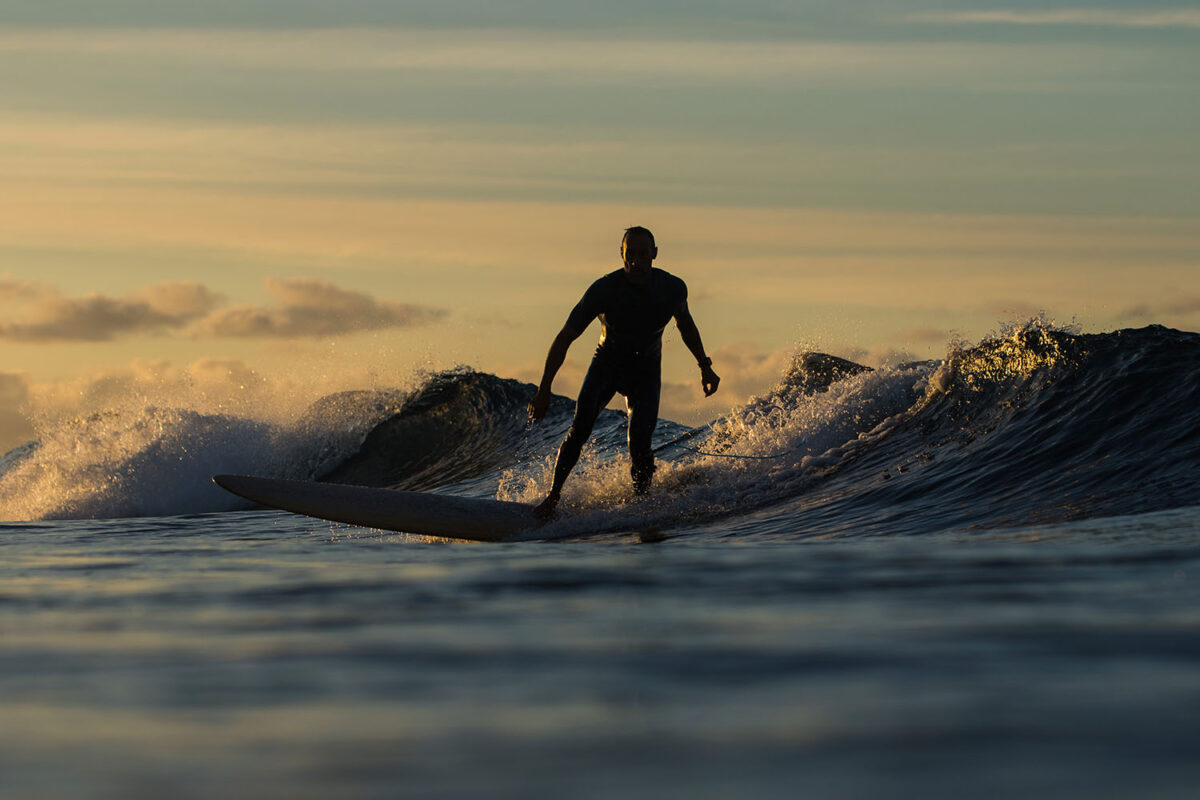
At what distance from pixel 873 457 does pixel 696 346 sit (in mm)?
2476

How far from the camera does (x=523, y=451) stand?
1884cm

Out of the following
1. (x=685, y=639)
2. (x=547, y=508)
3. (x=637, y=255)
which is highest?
(x=637, y=255)

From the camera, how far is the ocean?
2225 mm

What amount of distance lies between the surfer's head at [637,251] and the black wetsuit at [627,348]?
0.18 meters

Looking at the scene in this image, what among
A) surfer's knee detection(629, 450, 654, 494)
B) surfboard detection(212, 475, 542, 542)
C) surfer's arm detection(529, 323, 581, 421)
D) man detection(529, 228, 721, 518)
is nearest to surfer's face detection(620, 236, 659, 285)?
man detection(529, 228, 721, 518)


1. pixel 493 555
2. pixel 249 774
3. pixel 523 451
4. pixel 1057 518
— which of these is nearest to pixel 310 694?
A: pixel 249 774

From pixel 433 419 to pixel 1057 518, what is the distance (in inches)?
610

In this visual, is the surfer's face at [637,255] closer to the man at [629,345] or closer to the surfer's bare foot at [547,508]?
the man at [629,345]

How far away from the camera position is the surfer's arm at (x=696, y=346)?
30.6ft

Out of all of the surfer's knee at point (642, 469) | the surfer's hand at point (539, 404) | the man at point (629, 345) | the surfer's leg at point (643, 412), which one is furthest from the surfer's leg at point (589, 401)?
the surfer's knee at point (642, 469)

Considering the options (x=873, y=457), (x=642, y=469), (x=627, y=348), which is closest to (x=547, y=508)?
(x=642, y=469)

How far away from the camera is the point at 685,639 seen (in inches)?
143

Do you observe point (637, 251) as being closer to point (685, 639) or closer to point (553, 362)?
point (553, 362)

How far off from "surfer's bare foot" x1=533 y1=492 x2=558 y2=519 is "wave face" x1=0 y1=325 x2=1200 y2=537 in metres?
0.14
